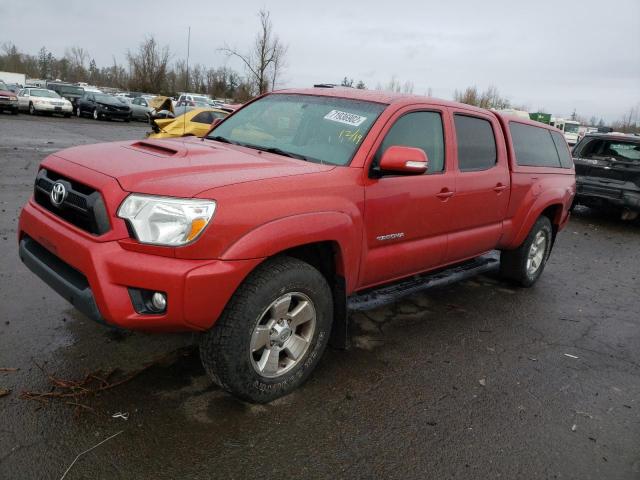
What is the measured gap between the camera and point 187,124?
525 inches

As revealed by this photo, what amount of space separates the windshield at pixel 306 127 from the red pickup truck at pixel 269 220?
1cm

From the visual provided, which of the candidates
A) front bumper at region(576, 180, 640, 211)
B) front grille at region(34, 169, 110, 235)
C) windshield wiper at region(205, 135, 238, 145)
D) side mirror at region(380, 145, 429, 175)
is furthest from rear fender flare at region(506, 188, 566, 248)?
front bumper at region(576, 180, 640, 211)

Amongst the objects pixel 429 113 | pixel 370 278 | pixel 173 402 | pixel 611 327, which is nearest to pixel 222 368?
pixel 173 402

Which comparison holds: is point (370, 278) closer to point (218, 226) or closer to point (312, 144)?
point (312, 144)

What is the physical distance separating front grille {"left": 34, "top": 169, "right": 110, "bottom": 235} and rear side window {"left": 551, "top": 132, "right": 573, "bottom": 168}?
16.7 feet

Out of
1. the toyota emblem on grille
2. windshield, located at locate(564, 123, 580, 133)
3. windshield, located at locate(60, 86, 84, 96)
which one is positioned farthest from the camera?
windshield, located at locate(564, 123, 580, 133)

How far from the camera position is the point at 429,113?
13.1 feet

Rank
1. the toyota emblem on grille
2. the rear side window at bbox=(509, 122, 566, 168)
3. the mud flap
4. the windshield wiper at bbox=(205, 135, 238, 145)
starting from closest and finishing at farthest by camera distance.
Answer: the toyota emblem on grille
the mud flap
the windshield wiper at bbox=(205, 135, 238, 145)
the rear side window at bbox=(509, 122, 566, 168)

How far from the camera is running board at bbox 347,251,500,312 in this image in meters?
4.20

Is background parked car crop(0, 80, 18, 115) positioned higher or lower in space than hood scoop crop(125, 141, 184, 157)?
lower

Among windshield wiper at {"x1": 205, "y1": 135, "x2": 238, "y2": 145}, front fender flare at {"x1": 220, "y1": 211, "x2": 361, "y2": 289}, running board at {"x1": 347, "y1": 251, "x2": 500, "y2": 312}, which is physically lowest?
running board at {"x1": 347, "y1": 251, "x2": 500, "y2": 312}

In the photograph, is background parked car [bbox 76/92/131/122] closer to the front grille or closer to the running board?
the running board

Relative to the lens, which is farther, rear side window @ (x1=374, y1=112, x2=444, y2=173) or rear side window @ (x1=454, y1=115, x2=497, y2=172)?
rear side window @ (x1=454, y1=115, x2=497, y2=172)

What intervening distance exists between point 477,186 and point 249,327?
2.50 m
